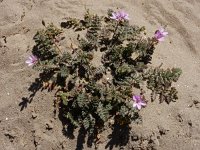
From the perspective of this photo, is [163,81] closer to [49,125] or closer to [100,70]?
[100,70]

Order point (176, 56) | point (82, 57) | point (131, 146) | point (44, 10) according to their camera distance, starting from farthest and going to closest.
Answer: point (44, 10) → point (176, 56) → point (82, 57) → point (131, 146)

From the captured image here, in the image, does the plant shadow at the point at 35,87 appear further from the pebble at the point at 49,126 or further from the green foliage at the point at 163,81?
the green foliage at the point at 163,81

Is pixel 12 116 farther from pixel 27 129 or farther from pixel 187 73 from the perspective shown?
pixel 187 73

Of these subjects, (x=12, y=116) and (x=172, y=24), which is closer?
(x=12, y=116)

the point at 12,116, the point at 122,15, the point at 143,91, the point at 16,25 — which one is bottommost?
the point at 12,116

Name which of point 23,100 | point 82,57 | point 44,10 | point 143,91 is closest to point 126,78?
point 143,91

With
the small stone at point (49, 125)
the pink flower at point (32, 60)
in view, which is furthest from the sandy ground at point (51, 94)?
the pink flower at point (32, 60)

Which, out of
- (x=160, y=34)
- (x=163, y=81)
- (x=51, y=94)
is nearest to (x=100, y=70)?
(x=51, y=94)
